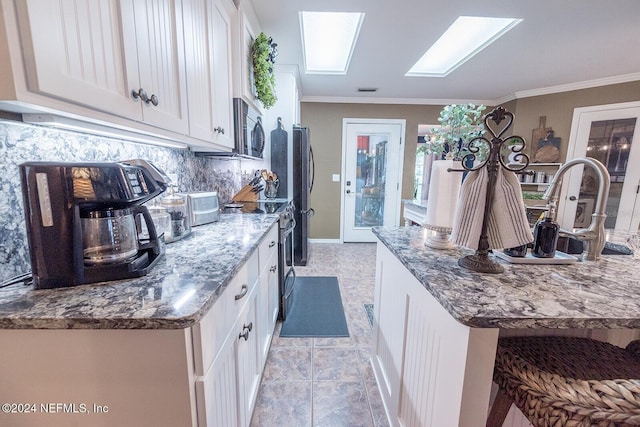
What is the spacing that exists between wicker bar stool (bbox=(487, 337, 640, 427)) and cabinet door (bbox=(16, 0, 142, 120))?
130 centimetres

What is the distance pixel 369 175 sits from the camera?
4414 millimetres

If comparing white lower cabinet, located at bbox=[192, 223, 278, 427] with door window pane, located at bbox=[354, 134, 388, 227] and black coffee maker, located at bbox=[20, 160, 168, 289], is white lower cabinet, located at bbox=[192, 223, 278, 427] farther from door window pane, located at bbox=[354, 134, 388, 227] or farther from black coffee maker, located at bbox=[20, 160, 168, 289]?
door window pane, located at bbox=[354, 134, 388, 227]

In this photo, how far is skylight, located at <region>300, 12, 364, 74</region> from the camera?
7.48 feet

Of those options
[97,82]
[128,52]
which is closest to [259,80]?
[128,52]

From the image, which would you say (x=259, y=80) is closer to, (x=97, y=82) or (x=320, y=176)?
(x=97, y=82)

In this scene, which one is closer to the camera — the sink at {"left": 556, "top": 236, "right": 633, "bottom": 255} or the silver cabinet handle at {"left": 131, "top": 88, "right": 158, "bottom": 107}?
the silver cabinet handle at {"left": 131, "top": 88, "right": 158, "bottom": 107}

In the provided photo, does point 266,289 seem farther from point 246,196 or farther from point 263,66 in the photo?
point 263,66

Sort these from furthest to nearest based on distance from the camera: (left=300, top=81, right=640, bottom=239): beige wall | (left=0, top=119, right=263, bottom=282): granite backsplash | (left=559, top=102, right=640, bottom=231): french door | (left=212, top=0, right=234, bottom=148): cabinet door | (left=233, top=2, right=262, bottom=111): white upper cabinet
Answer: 1. (left=300, top=81, right=640, bottom=239): beige wall
2. (left=559, top=102, right=640, bottom=231): french door
3. (left=233, top=2, right=262, bottom=111): white upper cabinet
4. (left=212, top=0, right=234, bottom=148): cabinet door
5. (left=0, top=119, right=263, bottom=282): granite backsplash

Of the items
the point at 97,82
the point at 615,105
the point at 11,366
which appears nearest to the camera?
the point at 11,366

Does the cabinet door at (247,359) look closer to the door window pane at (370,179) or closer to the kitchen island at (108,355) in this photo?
the kitchen island at (108,355)

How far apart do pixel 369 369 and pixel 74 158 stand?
1828mm

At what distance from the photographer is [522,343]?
0.77 m

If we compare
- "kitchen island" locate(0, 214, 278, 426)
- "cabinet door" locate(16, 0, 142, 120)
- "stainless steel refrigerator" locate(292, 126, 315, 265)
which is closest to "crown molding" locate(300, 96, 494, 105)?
"stainless steel refrigerator" locate(292, 126, 315, 265)

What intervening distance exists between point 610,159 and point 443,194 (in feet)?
13.6
